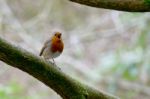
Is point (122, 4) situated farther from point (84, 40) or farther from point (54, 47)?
point (84, 40)

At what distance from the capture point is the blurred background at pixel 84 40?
7238mm

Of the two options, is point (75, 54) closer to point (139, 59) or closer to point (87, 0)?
point (139, 59)

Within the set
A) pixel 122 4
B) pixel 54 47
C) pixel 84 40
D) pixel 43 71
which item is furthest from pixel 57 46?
pixel 84 40

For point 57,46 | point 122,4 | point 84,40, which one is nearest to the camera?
point 122,4

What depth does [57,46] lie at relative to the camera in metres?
3.63

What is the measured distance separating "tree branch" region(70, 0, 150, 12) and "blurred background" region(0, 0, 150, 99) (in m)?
4.16

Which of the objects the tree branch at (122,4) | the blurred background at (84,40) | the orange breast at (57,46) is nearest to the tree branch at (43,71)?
the tree branch at (122,4)

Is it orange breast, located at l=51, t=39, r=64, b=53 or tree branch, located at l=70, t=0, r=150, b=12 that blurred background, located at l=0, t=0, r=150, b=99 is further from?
tree branch, located at l=70, t=0, r=150, b=12

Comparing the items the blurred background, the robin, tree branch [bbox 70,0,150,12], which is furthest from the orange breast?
the blurred background

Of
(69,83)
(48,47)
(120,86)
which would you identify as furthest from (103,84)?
(69,83)

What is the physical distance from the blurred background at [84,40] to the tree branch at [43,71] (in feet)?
12.5

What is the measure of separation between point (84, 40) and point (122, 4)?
A: 5527 millimetres

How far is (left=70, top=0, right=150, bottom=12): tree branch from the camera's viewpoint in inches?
101

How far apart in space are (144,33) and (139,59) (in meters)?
0.45
